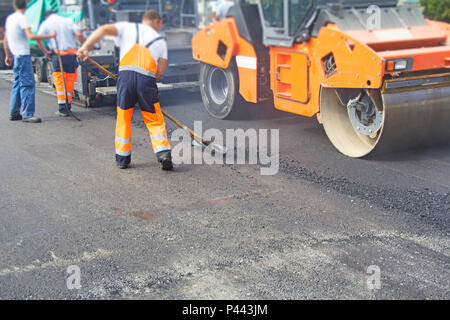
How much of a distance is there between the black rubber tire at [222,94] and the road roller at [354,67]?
1.37 ft

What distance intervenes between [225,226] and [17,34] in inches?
213

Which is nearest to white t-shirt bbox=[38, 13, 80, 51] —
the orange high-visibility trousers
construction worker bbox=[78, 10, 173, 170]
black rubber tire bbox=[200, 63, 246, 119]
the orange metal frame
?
the orange high-visibility trousers

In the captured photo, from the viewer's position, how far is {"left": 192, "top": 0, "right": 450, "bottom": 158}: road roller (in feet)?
17.8

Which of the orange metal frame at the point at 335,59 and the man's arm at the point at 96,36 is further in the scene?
the orange metal frame at the point at 335,59

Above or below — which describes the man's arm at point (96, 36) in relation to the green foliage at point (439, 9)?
below

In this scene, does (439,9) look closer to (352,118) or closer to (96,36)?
(352,118)

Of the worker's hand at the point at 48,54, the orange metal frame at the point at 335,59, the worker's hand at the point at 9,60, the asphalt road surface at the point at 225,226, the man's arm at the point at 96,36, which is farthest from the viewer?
the worker's hand at the point at 48,54

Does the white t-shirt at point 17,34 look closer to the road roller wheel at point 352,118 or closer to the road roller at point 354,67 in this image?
the road roller at point 354,67

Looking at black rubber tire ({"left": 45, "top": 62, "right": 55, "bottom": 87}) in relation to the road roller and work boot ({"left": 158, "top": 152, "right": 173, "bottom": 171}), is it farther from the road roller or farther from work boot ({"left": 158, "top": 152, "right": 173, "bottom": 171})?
work boot ({"left": 158, "top": 152, "right": 173, "bottom": 171})

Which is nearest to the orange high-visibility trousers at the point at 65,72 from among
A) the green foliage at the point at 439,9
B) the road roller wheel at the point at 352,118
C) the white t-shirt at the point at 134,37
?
the white t-shirt at the point at 134,37

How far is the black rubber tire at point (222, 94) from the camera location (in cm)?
789

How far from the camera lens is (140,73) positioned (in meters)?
5.54

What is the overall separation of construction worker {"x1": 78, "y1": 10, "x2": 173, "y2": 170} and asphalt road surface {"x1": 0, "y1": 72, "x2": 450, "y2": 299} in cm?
29

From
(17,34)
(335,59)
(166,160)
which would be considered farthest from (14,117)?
(335,59)
